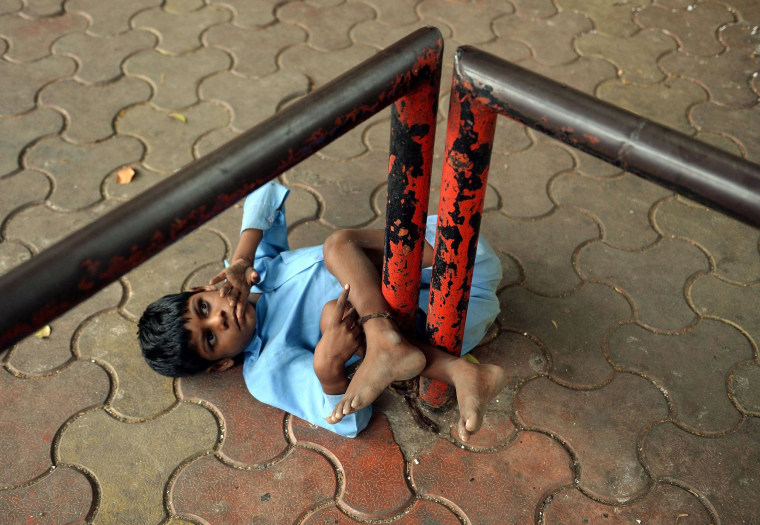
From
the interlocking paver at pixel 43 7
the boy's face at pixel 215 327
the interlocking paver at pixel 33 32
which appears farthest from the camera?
the interlocking paver at pixel 43 7

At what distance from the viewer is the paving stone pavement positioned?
1.88m

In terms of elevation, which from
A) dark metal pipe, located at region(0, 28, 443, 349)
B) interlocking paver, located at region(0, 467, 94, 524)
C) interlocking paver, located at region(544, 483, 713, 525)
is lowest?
interlocking paver, located at region(0, 467, 94, 524)

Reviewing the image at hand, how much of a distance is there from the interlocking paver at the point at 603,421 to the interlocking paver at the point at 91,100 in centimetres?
209

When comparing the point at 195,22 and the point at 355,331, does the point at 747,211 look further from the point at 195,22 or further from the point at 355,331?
the point at 195,22

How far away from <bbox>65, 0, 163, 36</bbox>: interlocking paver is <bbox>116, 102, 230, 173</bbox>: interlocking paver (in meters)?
0.70

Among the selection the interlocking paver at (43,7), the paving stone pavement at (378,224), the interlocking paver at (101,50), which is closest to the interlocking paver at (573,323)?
the paving stone pavement at (378,224)

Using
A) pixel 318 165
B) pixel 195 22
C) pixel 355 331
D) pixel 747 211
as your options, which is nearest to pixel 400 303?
pixel 355 331

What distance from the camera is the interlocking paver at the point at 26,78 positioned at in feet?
9.95

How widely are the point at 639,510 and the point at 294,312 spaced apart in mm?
1128

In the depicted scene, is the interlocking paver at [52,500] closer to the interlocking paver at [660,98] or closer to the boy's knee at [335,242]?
the boy's knee at [335,242]

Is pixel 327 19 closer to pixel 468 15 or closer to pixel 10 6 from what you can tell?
pixel 468 15

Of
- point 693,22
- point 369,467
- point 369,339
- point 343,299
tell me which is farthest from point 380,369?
point 693,22

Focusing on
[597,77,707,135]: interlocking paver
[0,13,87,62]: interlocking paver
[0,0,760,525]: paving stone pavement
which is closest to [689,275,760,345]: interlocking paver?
[0,0,760,525]: paving stone pavement

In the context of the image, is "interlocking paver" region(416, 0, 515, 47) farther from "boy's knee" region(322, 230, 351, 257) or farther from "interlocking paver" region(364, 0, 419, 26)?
"boy's knee" region(322, 230, 351, 257)
